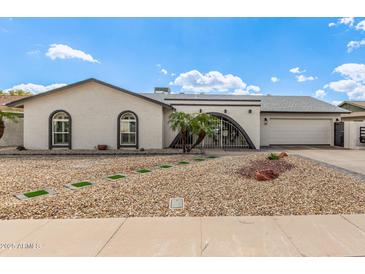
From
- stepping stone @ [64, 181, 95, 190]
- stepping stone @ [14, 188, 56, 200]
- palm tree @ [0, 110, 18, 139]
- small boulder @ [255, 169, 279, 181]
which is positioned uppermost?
palm tree @ [0, 110, 18, 139]

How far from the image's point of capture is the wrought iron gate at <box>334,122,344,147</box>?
17353 millimetres

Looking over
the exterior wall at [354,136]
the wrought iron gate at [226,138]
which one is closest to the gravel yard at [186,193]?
the wrought iron gate at [226,138]

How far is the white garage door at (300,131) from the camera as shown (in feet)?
61.1

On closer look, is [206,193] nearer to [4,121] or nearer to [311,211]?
[311,211]

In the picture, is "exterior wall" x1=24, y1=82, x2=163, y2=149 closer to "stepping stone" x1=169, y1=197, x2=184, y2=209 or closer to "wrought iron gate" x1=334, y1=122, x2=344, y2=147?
"stepping stone" x1=169, y1=197, x2=184, y2=209

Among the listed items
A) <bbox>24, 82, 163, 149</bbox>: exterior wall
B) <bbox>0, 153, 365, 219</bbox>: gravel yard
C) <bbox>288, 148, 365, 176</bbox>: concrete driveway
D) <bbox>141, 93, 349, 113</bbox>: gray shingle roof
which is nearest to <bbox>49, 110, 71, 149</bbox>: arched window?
<bbox>24, 82, 163, 149</bbox>: exterior wall

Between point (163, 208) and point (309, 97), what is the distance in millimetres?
22418

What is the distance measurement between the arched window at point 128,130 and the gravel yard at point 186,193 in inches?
244

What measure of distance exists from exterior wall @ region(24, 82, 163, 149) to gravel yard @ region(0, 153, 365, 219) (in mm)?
6193

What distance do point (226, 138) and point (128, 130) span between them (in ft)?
22.9

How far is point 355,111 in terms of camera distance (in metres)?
24.9

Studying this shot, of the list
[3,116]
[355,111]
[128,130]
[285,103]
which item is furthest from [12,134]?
[355,111]

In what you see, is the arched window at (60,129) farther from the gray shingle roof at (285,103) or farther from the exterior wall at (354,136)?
the exterior wall at (354,136)

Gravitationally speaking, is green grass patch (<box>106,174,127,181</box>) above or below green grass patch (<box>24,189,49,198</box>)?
above
